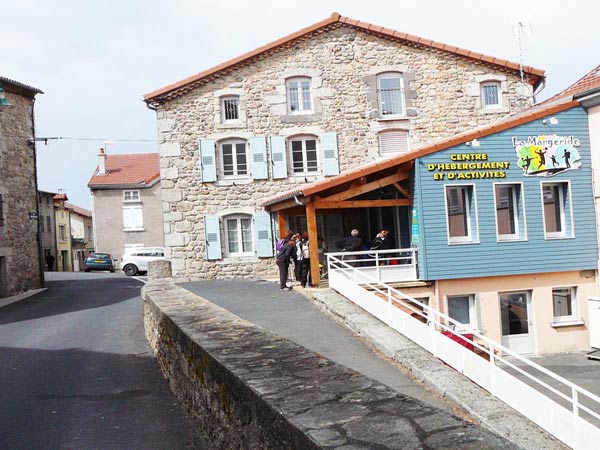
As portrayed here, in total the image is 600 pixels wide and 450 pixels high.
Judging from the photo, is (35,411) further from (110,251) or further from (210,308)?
(110,251)

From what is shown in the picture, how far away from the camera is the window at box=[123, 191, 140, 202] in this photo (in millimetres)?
42094

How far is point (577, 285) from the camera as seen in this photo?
17.8 metres

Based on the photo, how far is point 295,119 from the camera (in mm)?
22172

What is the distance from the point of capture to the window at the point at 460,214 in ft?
56.5

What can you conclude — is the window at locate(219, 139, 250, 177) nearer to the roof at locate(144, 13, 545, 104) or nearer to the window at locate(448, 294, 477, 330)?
the roof at locate(144, 13, 545, 104)

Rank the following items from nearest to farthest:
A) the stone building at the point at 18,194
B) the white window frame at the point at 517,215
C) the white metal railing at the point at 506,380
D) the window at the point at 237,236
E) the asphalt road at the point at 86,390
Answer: the asphalt road at the point at 86,390 → the white metal railing at the point at 506,380 → the white window frame at the point at 517,215 → the window at the point at 237,236 → the stone building at the point at 18,194

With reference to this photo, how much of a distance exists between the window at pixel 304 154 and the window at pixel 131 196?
2203cm

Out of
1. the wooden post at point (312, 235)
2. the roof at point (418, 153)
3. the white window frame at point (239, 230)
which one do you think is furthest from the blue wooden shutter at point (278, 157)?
the wooden post at point (312, 235)

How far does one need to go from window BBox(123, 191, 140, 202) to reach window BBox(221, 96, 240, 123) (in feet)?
70.5

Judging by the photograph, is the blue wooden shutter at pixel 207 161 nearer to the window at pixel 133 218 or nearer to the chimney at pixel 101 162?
the window at pixel 133 218

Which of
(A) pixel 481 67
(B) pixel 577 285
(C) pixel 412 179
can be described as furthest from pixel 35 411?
(A) pixel 481 67

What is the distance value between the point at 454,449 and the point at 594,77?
18666mm

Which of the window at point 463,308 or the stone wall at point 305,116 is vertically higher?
the stone wall at point 305,116

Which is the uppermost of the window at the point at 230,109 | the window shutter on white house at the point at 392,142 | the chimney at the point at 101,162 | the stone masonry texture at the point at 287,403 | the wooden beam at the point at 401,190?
the chimney at the point at 101,162
